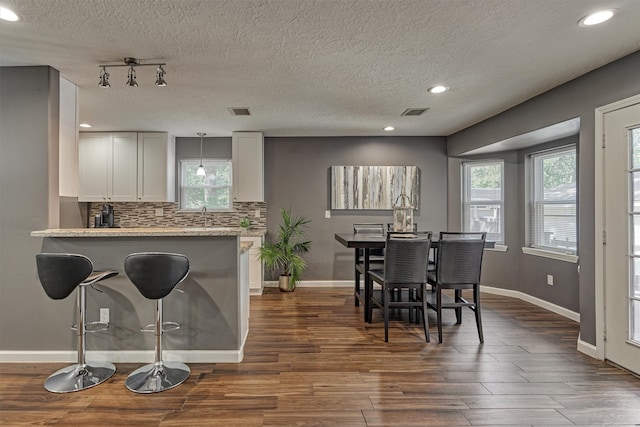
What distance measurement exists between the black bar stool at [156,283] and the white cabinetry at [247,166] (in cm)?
Result: 281

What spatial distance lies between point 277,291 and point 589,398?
145 inches

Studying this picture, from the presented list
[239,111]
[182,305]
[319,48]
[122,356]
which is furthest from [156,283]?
[239,111]

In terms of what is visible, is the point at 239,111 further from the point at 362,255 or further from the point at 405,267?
the point at 405,267

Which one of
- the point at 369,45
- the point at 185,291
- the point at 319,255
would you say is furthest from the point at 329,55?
the point at 319,255

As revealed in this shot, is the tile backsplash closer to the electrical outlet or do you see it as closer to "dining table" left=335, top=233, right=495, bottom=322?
"dining table" left=335, top=233, right=495, bottom=322

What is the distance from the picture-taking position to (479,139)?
455 centimetres

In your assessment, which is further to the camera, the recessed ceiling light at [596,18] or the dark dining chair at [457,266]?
the dark dining chair at [457,266]

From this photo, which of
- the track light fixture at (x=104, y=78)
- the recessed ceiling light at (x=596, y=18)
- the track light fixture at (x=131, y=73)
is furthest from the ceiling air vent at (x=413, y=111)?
the track light fixture at (x=104, y=78)

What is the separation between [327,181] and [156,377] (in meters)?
3.65

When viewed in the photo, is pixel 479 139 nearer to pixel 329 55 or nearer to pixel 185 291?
pixel 329 55

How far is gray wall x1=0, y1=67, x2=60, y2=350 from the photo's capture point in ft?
8.95

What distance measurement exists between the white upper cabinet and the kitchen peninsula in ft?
8.19

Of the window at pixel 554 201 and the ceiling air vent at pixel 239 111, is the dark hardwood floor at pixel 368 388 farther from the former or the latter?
the ceiling air vent at pixel 239 111

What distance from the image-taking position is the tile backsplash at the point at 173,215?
17.8 feet
